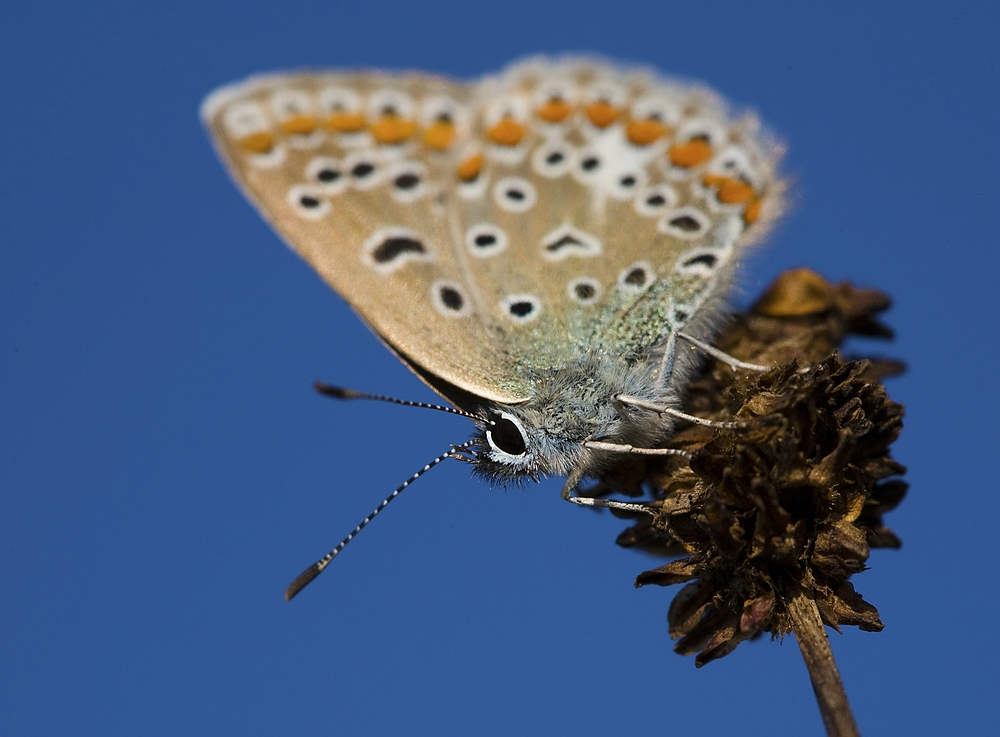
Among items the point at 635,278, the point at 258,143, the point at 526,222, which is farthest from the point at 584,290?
the point at 258,143

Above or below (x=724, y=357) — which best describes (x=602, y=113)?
above

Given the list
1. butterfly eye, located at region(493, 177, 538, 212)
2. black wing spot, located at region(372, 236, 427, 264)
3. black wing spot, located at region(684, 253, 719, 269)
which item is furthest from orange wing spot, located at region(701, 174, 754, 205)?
black wing spot, located at region(372, 236, 427, 264)

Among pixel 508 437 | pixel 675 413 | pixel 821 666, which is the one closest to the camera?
pixel 821 666

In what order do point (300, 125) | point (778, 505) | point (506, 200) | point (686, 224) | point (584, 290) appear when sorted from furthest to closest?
1. point (300, 125)
2. point (506, 200)
3. point (686, 224)
4. point (584, 290)
5. point (778, 505)

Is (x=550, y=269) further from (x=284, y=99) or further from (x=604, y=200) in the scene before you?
(x=284, y=99)

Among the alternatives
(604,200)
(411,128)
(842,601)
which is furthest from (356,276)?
(842,601)

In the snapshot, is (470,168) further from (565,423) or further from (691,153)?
(565,423)

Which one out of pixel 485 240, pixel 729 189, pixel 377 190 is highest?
pixel 729 189

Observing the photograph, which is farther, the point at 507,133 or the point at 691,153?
the point at 507,133
